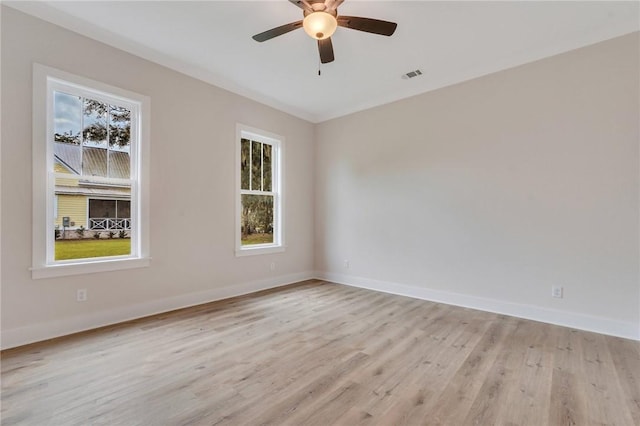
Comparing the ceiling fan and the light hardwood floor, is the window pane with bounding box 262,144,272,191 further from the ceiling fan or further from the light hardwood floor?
the ceiling fan

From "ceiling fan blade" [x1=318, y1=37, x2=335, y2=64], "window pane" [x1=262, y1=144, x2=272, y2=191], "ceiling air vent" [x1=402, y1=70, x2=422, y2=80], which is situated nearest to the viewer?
"ceiling fan blade" [x1=318, y1=37, x2=335, y2=64]

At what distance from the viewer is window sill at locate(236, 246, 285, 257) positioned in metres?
4.44

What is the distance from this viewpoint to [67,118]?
2982 millimetres

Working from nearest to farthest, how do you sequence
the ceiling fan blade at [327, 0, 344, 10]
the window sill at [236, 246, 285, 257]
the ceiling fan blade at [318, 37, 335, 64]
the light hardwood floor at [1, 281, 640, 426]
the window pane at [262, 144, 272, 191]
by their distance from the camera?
1. the light hardwood floor at [1, 281, 640, 426]
2. the ceiling fan blade at [327, 0, 344, 10]
3. the ceiling fan blade at [318, 37, 335, 64]
4. the window sill at [236, 246, 285, 257]
5. the window pane at [262, 144, 272, 191]

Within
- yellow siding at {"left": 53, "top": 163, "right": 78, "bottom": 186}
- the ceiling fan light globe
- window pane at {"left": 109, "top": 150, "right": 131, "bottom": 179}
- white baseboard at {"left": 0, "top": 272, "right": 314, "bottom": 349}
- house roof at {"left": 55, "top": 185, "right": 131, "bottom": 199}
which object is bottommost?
white baseboard at {"left": 0, "top": 272, "right": 314, "bottom": 349}

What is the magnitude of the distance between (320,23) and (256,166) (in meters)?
2.84

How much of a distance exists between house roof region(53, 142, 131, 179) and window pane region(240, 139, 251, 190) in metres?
1.55

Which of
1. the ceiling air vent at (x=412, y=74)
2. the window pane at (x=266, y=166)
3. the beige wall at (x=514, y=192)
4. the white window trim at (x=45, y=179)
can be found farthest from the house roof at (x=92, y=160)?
the ceiling air vent at (x=412, y=74)

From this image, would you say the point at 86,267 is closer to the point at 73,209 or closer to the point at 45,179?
the point at 73,209

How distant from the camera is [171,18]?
2859 millimetres

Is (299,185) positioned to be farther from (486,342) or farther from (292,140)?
(486,342)

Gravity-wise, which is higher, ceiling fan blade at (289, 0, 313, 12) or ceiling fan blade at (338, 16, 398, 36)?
ceiling fan blade at (289, 0, 313, 12)

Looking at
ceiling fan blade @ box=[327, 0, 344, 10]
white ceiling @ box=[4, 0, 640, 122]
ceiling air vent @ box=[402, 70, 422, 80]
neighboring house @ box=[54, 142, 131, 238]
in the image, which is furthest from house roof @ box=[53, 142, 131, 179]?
ceiling air vent @ box=[402, 70, 422, 80]

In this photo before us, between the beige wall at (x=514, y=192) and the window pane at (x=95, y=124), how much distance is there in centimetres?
349
